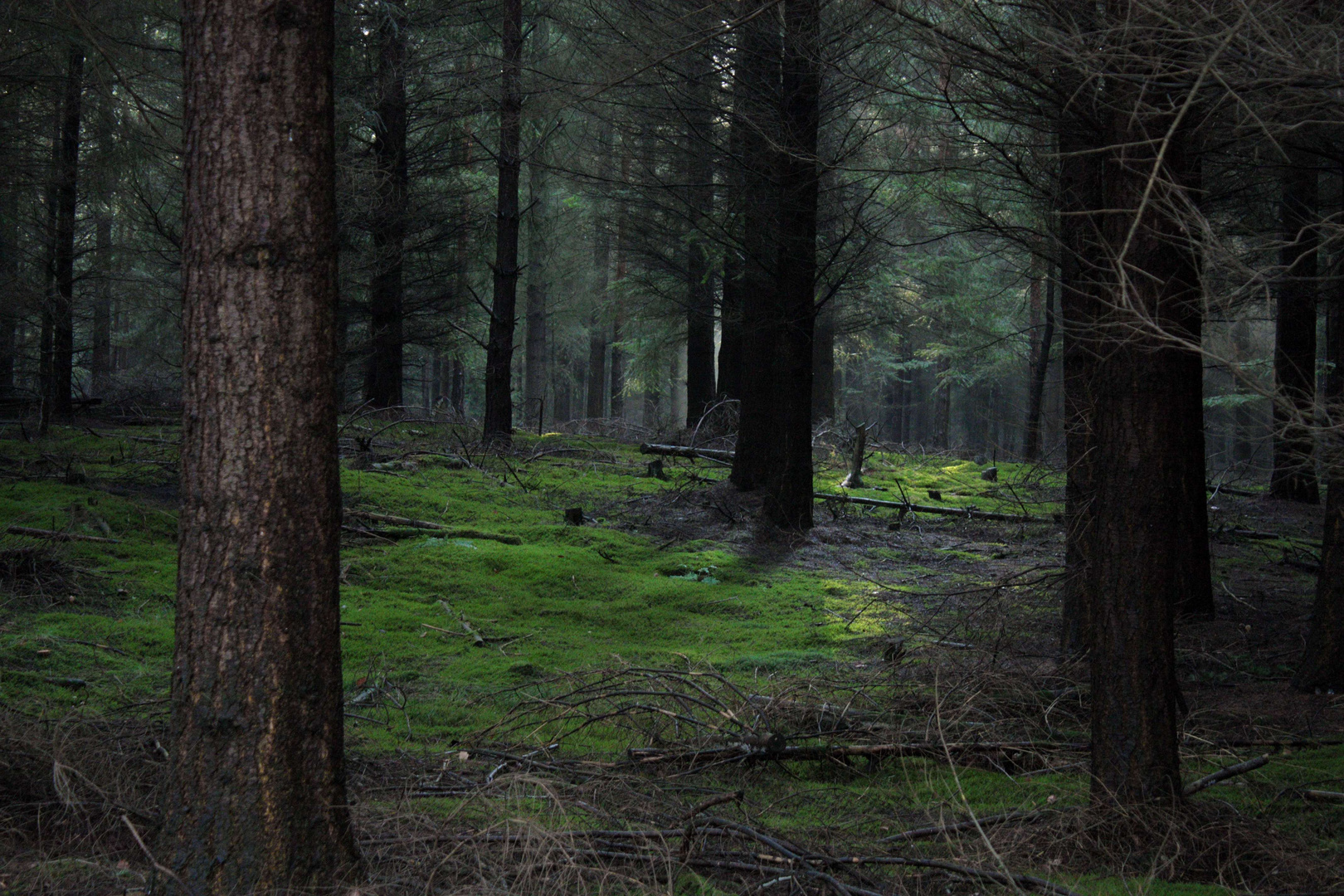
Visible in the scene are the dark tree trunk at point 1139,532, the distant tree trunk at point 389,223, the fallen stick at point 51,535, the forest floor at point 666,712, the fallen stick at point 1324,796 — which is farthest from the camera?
the distant tree trunk at point 389,223

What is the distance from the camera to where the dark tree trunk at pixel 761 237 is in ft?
28.1

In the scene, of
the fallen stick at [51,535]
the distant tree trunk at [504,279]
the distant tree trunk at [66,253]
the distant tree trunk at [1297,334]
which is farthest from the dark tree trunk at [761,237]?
the distant tree trunk at [66,253]

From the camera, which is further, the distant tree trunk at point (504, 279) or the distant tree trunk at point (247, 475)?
the distant tree trunk at point (504, 279)

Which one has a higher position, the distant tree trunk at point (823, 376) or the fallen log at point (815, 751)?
the distant tree trunk at point (823, 376)

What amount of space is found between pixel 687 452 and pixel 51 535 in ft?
27.5

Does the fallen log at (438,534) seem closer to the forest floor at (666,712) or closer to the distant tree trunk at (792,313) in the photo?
the forest floor at (666,712)

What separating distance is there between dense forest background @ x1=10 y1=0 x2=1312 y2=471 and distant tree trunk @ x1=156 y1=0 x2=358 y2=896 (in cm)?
83

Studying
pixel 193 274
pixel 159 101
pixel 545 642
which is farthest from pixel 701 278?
pixel 193 274

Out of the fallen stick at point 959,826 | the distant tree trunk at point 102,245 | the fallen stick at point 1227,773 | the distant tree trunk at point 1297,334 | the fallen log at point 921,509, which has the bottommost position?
the fallen stick at point 959,826

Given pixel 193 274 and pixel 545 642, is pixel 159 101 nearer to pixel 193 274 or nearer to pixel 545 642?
pixel 545 642

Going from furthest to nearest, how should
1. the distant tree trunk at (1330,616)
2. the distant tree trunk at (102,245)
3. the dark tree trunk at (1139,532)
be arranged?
the distant tree trunk at (102,245) → the distant tree trunk at (1330,616) → the dark tree trunk at (1139,532)

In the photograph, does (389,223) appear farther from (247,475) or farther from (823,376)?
(247,475)

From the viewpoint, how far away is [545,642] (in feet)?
19.9

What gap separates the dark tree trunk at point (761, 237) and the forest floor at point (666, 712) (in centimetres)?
151
